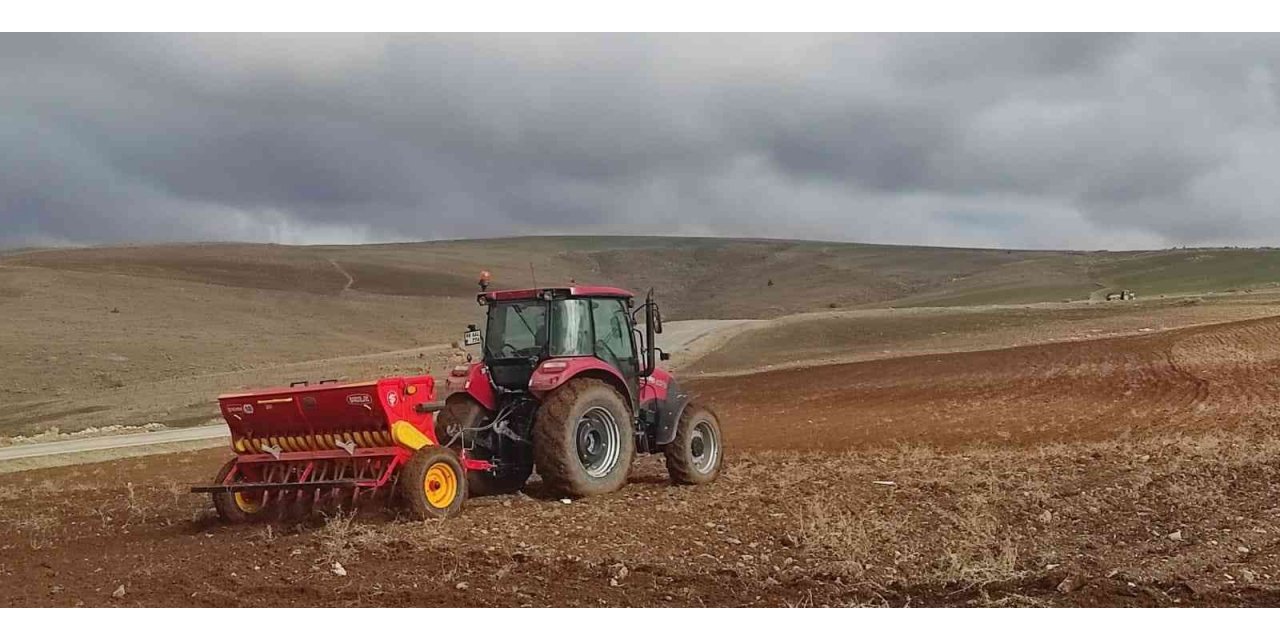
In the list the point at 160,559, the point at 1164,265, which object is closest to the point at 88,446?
the point at 160,559

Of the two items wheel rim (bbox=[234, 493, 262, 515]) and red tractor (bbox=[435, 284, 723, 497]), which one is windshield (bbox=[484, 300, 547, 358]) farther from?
wheel rim (bbox=[234, 493, 262, 515])

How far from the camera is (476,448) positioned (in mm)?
10266

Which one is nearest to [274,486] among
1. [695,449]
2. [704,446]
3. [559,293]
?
[559,293]

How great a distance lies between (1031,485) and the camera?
959 cm

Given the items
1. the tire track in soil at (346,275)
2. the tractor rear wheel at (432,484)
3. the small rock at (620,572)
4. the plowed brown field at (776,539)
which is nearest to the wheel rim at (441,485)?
the tractor rear wheel at (432,484)

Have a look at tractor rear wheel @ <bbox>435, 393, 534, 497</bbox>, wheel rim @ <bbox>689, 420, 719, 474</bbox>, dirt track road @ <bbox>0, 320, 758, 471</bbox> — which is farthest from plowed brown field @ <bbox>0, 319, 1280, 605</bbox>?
dirt track road @ <bbox>0, 320, 758, 471</bbox>

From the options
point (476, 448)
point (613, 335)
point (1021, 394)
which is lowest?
point (1021, 394)

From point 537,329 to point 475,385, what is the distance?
2.63ft

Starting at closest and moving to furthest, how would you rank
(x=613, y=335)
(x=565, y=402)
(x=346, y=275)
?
(x=565, y=402) < (x=613, y=335) < (x=346, y=275)

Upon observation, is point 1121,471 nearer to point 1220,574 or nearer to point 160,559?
point 1220,574

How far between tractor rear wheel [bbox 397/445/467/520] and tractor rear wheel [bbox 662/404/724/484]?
257cm

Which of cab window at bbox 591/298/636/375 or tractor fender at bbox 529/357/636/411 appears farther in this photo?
cab window at bbox 591/298/636/375

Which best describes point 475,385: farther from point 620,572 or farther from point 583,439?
point 620,572

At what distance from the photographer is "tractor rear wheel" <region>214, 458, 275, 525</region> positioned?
31.2 ft
